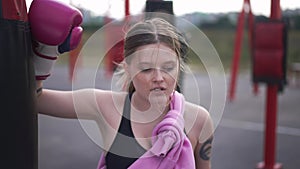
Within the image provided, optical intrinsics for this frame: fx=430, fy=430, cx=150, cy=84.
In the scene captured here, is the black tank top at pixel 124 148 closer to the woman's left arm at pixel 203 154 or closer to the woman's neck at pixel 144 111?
the woman's neck at pixel 144 111

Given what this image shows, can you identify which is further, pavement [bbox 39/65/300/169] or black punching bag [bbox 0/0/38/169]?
pavement [bbox 39/65/300/169]

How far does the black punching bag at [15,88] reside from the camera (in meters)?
0.79

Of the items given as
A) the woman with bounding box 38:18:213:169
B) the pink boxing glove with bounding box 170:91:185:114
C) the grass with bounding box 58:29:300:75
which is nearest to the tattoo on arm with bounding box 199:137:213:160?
→ the woman with bounding box 38:18:213:169

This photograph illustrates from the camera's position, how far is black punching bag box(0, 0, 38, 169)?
2.58ft

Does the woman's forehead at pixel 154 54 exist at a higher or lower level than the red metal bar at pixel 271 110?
higher

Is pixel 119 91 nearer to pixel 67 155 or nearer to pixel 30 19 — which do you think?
pixel 30 19

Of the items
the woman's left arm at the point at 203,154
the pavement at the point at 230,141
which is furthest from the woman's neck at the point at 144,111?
the pavement at the point at 230,141

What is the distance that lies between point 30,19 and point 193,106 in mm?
387

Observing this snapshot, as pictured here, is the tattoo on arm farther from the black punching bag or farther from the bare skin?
the black punching bag

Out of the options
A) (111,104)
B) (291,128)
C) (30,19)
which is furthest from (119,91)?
(291,128)

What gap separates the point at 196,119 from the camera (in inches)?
35.9

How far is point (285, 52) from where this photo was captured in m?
2.30

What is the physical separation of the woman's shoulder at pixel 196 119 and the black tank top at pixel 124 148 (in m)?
0.11

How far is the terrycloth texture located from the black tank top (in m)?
0.03
